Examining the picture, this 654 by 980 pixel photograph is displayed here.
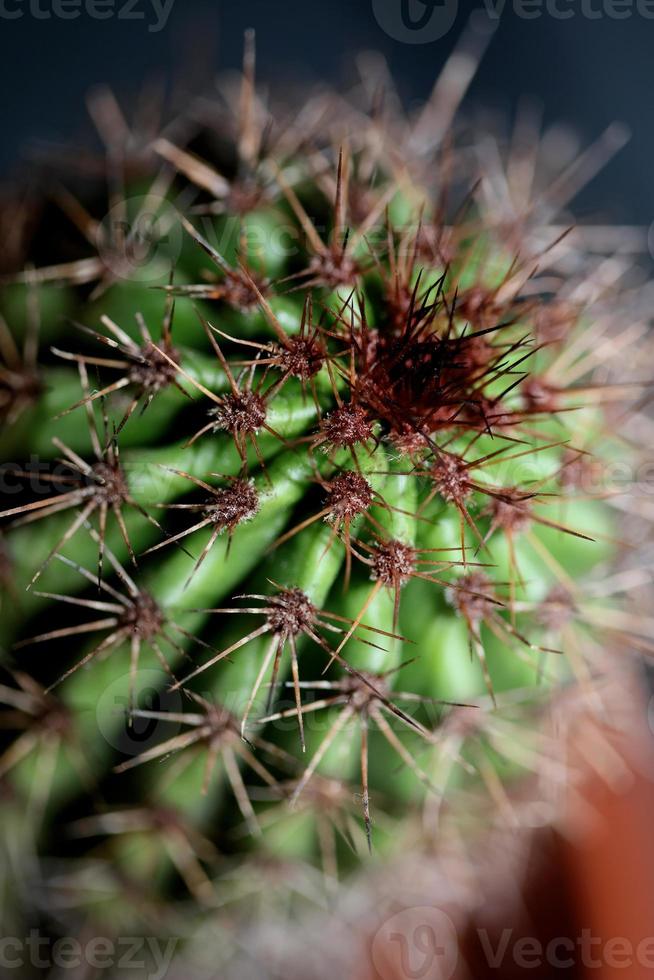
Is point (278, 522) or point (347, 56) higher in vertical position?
point (347, 56)

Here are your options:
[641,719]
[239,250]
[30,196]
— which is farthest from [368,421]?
[641,719]

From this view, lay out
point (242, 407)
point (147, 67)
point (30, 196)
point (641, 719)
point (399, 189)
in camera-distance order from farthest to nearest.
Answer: point (147, 67) < point (641, 719) < point (30, 196) < point (399, 189) < point (242, 407)

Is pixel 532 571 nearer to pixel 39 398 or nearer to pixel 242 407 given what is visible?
pixel 242 407

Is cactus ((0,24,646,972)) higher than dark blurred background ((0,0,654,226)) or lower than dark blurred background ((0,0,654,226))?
lower

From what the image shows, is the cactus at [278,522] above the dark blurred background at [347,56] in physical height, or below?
below

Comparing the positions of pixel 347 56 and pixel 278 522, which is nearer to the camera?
pixel 278 522
